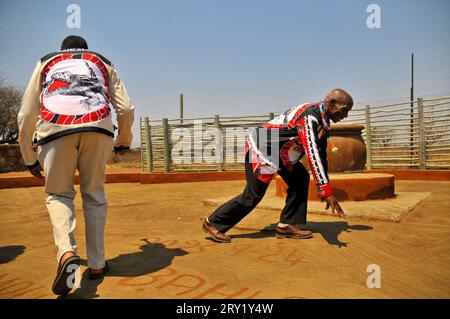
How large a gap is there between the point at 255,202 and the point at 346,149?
3.33 metres

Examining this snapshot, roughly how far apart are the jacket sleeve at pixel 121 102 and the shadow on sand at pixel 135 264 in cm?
92

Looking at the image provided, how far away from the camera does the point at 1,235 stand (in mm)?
3977

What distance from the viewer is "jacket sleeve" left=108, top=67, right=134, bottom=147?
2.51m

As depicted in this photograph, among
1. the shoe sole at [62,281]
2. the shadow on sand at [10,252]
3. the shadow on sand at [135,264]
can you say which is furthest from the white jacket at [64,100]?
the shadow on sand at [10,252]

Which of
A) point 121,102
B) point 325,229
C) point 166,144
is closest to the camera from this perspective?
point 121,102

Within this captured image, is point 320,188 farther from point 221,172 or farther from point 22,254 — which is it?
point 221,172

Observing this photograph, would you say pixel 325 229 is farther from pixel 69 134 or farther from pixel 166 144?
pixel 166 144

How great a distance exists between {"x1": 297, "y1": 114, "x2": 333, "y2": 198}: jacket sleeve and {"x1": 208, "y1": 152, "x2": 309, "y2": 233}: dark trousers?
39 cm

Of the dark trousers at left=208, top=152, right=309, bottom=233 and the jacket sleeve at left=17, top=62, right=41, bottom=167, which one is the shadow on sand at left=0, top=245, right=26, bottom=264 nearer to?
the jacket sleeve at left=17, top=62, right=41, bottom=167

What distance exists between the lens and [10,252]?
318 centimetres

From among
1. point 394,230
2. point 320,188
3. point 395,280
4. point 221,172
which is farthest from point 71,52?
point 221,172

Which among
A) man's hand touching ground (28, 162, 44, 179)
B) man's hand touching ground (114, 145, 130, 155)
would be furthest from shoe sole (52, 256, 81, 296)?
man's hand touching ground (114, 145, 130, 155)

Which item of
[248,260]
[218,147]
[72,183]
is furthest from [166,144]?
[72,183]

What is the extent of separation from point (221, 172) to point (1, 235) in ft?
23.6
